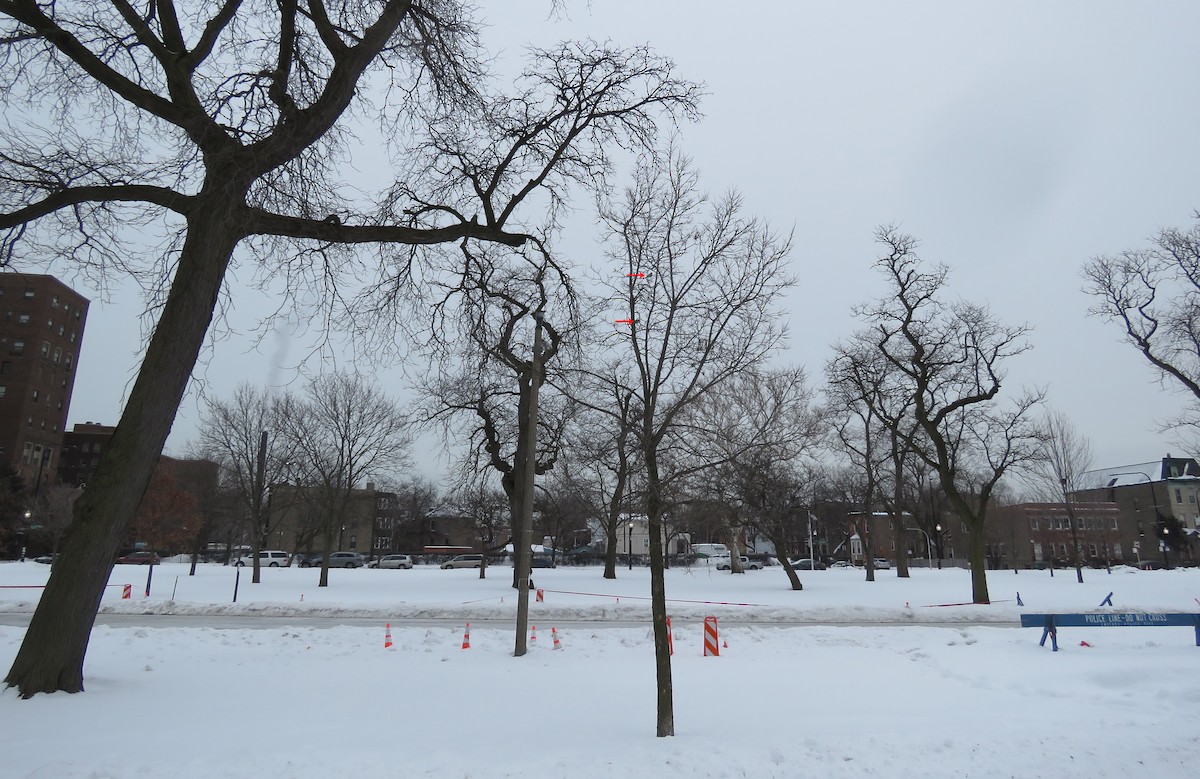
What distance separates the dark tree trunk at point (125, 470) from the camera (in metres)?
7.75

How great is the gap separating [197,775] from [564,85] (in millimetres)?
9106

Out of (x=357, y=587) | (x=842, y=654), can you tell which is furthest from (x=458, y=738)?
(x=357, y=587)

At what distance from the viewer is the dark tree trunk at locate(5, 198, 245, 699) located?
7.75 metres

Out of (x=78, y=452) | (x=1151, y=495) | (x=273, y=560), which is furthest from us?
(x=78, y=452)

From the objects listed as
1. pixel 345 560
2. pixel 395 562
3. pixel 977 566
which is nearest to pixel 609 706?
pixel 977 566

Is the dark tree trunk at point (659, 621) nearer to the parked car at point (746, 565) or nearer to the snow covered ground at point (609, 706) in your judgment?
the snow covered ground at point (609, 706)

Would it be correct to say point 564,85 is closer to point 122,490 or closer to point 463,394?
point 122,490

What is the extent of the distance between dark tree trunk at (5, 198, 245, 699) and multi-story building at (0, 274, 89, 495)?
222 feet

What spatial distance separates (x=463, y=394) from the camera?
68.2 feet

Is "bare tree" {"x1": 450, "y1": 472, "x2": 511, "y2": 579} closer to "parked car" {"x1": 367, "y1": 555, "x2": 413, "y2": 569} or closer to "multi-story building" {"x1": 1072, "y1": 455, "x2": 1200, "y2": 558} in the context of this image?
"parked car" {"x1": 367, "y1": 555, "x2": 413, "y2": 569}

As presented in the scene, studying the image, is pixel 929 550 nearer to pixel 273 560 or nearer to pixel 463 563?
pixel 463 563

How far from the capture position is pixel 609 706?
8461 millimetres

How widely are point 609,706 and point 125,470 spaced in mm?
6475

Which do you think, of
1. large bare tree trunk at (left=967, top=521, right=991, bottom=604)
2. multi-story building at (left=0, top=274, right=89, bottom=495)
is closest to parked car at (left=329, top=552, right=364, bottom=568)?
multi-story building at (left=0, top=274, right=89, bottom=495)
